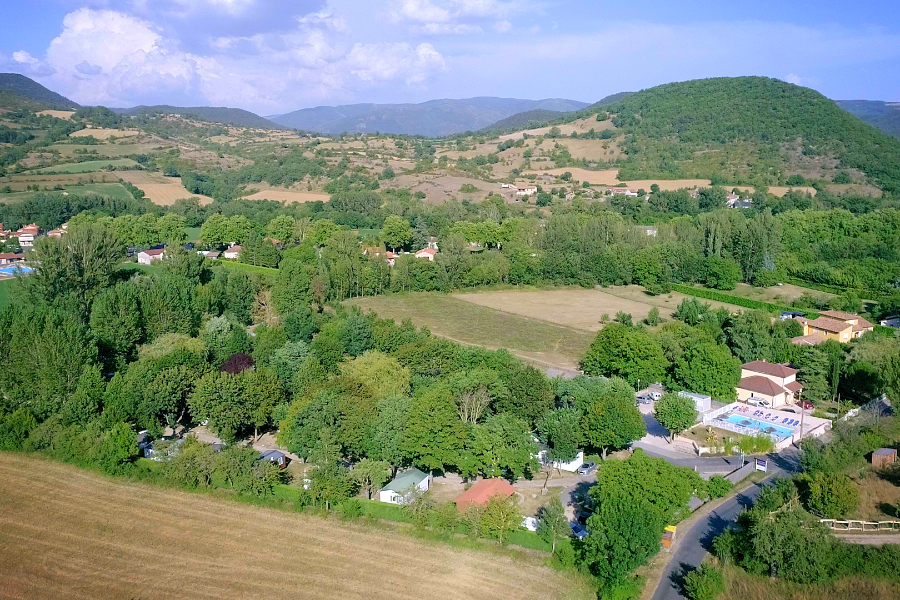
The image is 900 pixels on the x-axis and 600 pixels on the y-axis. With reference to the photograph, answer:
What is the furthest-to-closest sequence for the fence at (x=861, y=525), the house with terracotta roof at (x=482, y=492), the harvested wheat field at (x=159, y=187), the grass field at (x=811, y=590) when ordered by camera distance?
the harvested wheat field at (x=159, y=187) < the house with terracotta roof at (x=482, y=492) < the fence at (x=861, y=525) < the grass field at (x=811, y=590)

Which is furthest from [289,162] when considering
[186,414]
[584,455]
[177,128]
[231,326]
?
[584,455]

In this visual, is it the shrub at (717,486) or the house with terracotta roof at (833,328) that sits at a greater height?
the house with terracotta roof at (833,328)

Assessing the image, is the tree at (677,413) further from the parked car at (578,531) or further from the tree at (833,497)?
the parked car at (578,531)

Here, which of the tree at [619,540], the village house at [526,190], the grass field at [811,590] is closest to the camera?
the grass field at [811,590]

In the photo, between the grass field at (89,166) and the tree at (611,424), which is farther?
the grass field at (89,166)

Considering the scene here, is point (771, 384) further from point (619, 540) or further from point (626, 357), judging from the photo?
point (619, 540)

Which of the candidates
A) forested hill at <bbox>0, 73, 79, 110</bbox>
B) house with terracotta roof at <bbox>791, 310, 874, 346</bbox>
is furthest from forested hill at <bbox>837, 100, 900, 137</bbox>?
forested hill at <bbox>0, 73, 79, 110</bbox>

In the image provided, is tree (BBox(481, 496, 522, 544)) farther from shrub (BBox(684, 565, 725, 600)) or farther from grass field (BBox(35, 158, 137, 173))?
grass field (BBox(35, 158, 137, 173))

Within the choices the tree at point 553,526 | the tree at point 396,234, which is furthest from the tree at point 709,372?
the tree at point 396,234

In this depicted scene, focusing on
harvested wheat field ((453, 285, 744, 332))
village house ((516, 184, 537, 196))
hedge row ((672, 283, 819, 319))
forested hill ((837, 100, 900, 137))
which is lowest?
harvested wheat field ((453, 285, 744, 332))
